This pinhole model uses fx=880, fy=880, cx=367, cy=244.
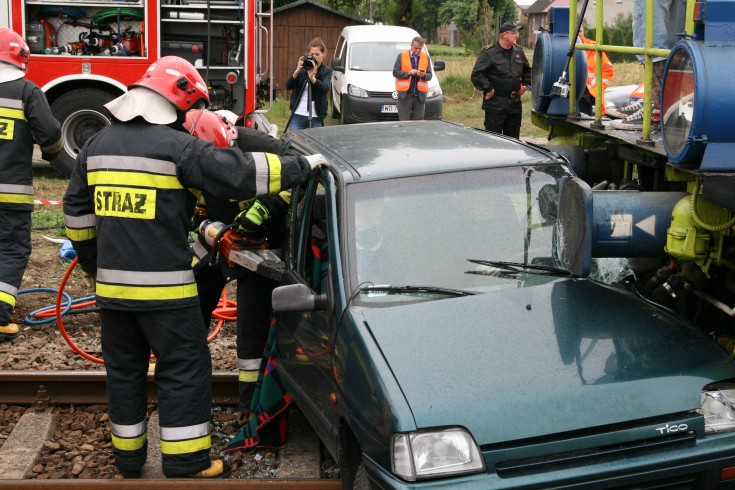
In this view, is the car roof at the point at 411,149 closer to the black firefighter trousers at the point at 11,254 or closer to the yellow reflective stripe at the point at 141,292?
the yellow reflective stripe at the point at 141,292

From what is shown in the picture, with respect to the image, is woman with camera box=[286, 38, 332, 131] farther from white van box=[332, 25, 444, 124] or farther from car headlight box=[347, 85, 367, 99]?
car headlight box=[347, 85, 367, 99]

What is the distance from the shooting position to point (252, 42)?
461 inches

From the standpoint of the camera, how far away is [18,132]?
6312mm

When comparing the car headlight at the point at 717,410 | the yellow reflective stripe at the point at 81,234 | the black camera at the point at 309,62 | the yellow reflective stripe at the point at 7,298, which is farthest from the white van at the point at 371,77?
the car headlight at the point at 717,410

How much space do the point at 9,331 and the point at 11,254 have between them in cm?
55

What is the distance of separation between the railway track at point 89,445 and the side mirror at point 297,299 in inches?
31.9

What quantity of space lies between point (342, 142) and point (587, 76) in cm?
259

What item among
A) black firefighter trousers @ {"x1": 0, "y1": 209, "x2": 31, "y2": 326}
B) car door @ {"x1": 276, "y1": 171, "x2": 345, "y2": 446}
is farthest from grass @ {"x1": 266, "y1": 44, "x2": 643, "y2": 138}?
car door @ {"x1": 276, "y1": 171, "x2": 345, "y2": 446}

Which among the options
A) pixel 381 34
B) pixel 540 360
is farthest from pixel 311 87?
pixel 540 360

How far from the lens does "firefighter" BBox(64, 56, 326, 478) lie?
396 cm

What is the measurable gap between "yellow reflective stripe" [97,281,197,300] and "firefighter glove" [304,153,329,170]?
83cm

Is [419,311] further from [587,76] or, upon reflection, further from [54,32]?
[54,32]

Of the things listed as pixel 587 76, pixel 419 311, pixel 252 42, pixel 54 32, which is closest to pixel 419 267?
pixel 419 311

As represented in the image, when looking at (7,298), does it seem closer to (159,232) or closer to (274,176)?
(159,232)
